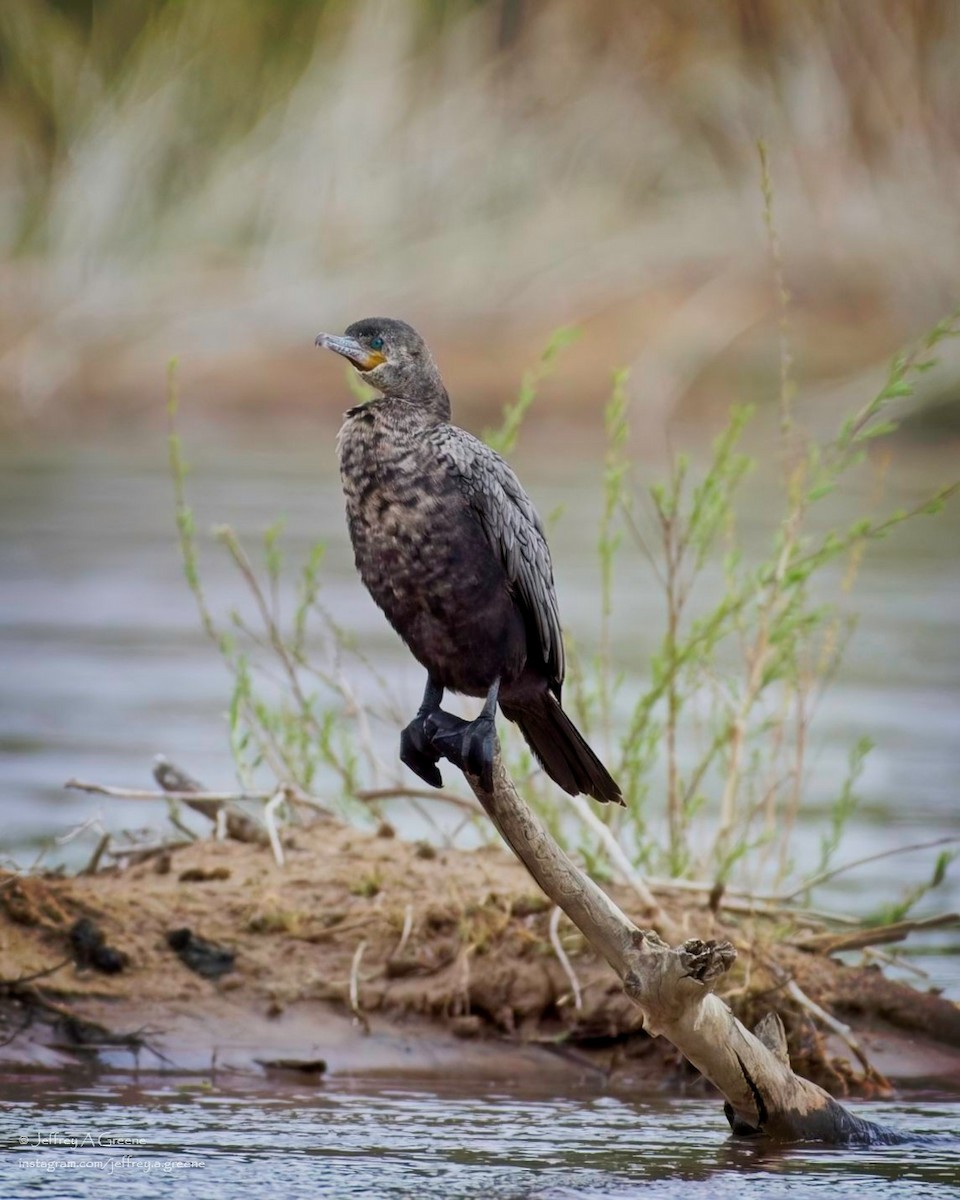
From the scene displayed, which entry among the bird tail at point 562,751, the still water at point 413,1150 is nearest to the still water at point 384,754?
the still water at point 413,1150

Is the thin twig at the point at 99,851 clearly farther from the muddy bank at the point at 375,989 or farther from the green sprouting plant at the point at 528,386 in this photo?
the green sprouting plant at the point at 528,386

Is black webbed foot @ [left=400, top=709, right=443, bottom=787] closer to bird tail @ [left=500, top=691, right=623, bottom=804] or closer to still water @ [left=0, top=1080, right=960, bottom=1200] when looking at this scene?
bird tail @ [left=500, top=691, right=623, bottom=804]

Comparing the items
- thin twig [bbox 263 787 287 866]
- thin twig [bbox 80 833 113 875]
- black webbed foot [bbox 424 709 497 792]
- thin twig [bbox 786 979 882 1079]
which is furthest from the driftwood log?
thin twig [bbox 80 833 113 875]

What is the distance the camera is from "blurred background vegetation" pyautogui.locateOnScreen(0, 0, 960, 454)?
14992 mm

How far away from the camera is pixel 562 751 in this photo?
400 cm

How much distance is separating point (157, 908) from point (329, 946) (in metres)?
0.40

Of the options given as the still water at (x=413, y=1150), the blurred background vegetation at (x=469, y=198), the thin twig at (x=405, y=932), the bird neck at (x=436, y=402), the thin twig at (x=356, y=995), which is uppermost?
the blurred background vegetation at (x=469, y=198)

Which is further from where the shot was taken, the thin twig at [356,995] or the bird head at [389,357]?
the thin twig at [356,995]

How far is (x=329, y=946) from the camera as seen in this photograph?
16.7ft

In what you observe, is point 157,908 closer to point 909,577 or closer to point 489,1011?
point 489,1011

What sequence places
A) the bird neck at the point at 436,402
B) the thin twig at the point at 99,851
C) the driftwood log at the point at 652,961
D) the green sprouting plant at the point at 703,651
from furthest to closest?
the thin twig at the point at 99,851, the green sprouting plant at the point at 703,651, the bird neck at the point at 436,402, the driftwood log at the point at 652,961

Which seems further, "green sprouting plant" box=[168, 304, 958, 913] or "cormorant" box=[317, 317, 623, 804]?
"green sprouting plant" box=[168, 304, 958, 913]

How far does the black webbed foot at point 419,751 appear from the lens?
3.94 m

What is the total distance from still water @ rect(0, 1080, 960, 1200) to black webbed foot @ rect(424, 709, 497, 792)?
759 mm
